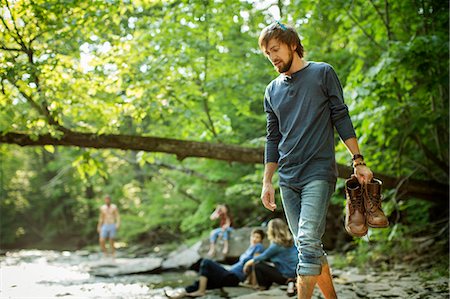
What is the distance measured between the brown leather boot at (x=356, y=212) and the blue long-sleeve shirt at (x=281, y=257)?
11.6 feet

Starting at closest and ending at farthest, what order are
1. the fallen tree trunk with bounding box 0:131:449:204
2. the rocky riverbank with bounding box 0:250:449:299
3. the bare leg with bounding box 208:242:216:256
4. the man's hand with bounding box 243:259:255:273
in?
the rocky riverbank with bounding box 0:250:449:299, the fallen tree trunk with bounding box 0:131:449:204, the man's hand with bounding box 243:259:255:273, the bare leg with bounding box 208:242:216:256

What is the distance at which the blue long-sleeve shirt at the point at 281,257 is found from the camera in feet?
21.4

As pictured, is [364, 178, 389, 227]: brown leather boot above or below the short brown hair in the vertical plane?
below

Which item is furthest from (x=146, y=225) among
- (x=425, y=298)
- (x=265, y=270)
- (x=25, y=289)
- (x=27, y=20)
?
(x=425, y=298)

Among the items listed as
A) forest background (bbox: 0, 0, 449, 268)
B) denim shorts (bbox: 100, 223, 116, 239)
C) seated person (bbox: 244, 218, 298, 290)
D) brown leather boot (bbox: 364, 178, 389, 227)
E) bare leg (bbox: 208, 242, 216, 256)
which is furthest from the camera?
denim shorts (bbox: 100, 223, 116, 239)

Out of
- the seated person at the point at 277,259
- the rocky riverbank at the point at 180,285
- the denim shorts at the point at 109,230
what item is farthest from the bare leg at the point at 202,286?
the denim shorts at the point at 109,230

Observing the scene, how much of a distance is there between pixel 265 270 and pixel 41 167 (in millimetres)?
27507

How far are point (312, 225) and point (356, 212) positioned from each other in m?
0.38

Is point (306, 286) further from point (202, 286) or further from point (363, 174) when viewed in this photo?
point (202, 286)

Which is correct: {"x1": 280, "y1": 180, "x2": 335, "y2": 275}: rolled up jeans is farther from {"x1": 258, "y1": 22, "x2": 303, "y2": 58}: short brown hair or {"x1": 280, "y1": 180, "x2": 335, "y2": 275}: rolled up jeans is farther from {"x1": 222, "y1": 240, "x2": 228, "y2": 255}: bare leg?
{"x1": 222, "y1": 240, "x2": 228, "y2": 255}: bare leg

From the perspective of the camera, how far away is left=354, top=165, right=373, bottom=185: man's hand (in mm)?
2938

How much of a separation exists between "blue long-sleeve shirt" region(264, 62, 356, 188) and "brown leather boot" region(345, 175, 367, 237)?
151mm

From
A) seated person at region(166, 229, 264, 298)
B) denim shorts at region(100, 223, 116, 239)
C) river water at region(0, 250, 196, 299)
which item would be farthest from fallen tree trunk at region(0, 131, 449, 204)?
denim shorts at region(100, 223, 116, 239)

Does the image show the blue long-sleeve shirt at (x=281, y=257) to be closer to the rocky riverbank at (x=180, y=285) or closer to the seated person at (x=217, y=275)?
the rocky riverbank at (x=180, y=285)
